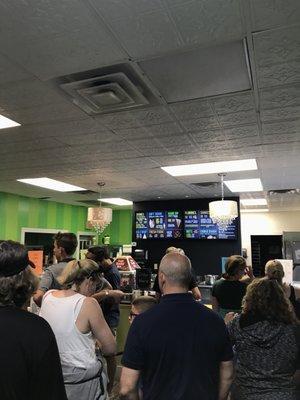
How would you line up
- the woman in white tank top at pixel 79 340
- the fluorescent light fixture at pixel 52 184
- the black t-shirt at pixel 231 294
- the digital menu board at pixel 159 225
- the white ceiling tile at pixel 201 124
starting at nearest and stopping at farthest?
the woman in white tank top at pixel 79 340 → the white ceiling tile at pixel 201 124 → the black t-shirt at pixel 231 294 → the fluorescent light fixture at pixel 52 184 → the digital menu board at pixel 159 225

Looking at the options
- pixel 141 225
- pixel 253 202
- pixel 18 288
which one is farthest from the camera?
pixel 253 202

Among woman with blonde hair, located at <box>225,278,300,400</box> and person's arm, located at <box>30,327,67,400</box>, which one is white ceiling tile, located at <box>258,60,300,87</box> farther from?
person's arm, located at <box>30,327,67,400</box>

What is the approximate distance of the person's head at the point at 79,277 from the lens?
6.72ft

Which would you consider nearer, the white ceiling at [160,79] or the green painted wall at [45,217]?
the white ceiling at [160,79]

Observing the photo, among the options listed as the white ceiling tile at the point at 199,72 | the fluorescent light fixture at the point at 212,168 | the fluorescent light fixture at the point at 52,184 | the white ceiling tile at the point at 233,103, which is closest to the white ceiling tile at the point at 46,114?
the white ceiling tile at the point at 199,72

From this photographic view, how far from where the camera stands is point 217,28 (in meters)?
1.85

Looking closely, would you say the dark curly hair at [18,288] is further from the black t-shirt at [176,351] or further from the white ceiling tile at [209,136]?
the white ceiling tile at [209,136]

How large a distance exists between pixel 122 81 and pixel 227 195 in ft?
16.9

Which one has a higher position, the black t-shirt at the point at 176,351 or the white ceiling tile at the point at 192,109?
the white ceiling tile at the point at 192,109

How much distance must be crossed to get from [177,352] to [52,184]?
5.24m

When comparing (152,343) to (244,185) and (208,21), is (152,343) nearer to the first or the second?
(208,21)

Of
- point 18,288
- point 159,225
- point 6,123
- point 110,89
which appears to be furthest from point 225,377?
point 159,225

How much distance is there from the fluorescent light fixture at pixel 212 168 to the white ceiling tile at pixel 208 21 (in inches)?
107

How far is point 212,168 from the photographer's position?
4910mm
